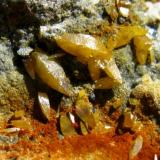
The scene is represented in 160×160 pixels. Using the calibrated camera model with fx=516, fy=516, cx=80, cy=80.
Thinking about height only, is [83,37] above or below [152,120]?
above

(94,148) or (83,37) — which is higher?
(83,37)

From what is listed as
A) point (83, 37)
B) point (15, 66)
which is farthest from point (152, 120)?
point (15, 66)

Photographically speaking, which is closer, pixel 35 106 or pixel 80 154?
pixel 80 154

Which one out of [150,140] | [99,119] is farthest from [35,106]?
[150,140]

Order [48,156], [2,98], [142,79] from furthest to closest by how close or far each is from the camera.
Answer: [142,79] → [2,98] → [48,156]

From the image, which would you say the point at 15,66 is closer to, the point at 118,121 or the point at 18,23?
the point at 18,23

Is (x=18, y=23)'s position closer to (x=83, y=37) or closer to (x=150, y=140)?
(x=83, y=37)

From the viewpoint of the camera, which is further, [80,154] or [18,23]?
[18,23]

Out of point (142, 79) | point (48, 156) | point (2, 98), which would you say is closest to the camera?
point (48, 156)

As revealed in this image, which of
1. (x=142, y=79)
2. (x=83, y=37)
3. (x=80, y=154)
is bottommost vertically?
(x=80, y=154)
